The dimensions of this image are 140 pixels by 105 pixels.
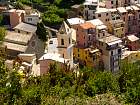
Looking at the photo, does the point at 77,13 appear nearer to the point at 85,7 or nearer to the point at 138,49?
the point at 85,7

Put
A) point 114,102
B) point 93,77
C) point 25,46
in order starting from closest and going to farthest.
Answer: point 114,102 → point 93,77 → point 25,46

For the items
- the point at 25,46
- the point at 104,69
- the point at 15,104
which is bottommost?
the point at 104,69

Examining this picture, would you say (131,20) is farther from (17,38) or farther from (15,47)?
(15,47)

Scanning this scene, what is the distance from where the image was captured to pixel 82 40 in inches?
1278

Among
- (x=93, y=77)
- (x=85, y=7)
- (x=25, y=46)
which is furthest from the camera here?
(x=85, y=7)

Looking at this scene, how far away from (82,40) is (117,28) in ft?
14.9

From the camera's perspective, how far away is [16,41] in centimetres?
3023

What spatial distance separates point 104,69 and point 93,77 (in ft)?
29.0

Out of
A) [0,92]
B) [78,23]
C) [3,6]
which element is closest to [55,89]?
[0,92]

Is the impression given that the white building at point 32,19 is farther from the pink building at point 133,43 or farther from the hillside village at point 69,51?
the pink building at point 133,43

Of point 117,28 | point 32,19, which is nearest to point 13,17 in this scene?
point 32,19

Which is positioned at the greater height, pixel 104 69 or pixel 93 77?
pixel 93 77

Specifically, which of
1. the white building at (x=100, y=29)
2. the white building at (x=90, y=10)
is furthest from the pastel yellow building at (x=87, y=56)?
the white building at (x=90, y=10)

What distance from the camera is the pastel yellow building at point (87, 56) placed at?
31.3 metres
